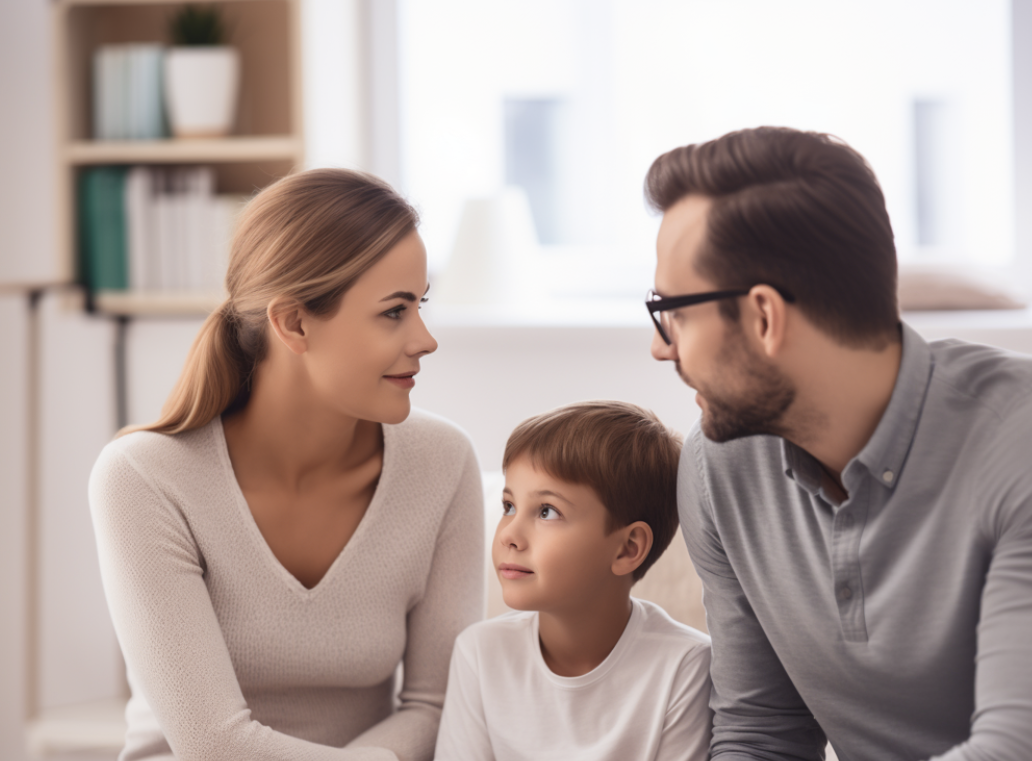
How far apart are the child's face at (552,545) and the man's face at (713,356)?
0.88ft

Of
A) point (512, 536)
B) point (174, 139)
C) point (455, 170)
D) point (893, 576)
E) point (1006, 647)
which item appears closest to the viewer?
point (1006, 647)

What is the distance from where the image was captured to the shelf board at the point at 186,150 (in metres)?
2.57

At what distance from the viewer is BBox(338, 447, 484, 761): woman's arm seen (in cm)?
148

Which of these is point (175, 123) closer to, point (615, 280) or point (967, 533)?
point (615, 280)

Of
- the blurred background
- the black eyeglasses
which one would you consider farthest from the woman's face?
the blurred background

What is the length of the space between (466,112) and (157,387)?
3.87ft

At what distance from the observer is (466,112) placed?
2.98 meters

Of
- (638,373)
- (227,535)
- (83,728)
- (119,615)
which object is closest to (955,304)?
(638,373)

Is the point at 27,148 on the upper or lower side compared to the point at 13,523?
upper

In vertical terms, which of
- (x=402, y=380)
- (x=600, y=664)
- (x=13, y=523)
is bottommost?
(x=13, y=523)

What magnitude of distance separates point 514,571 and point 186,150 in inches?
67.9

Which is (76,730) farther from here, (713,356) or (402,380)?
(713,356)

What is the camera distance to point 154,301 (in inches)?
103

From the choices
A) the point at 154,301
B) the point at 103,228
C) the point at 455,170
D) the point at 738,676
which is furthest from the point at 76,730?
the point at 738,676
